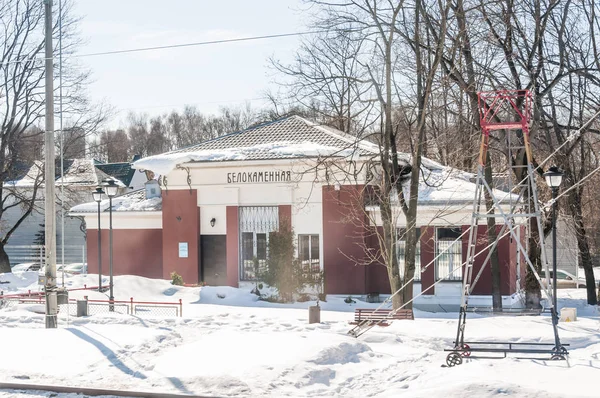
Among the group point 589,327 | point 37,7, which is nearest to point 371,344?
point 589,327

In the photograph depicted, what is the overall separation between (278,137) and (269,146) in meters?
1.44

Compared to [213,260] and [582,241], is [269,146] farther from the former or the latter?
[582,241]

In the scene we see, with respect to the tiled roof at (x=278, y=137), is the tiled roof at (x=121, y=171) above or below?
above

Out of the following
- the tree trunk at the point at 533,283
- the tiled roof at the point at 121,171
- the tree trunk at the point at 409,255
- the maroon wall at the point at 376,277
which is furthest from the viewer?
the tiled roof at the point at 121,171

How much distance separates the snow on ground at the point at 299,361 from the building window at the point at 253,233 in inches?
433

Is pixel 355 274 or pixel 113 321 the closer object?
pixel 113 321

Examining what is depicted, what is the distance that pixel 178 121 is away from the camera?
106188 mm

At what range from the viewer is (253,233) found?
3070 centimetres

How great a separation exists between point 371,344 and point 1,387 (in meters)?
7.22

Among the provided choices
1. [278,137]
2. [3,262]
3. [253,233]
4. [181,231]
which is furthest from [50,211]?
[3,262]

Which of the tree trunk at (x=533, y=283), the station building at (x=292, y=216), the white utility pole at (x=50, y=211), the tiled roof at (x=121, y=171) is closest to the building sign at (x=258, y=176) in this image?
the station building at (x=292, y=216)

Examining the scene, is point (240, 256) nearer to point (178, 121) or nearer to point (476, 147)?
point (476, 147)

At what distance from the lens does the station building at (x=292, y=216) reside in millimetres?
28266

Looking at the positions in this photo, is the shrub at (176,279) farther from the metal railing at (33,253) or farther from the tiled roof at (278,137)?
the metal railing at (33,253)
